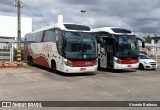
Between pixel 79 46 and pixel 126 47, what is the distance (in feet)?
13.9

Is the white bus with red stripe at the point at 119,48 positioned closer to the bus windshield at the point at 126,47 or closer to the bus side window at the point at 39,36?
the bus windshield at the point at 126,47

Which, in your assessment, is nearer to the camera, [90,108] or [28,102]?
[90,108]

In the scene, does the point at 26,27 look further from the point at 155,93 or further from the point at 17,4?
the point at 155,93

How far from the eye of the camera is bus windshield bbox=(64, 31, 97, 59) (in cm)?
1655

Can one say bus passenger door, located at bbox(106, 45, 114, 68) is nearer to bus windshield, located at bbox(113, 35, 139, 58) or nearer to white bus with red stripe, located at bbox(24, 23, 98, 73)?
bus windshield, located at bbox(113, 35, 139, 58)

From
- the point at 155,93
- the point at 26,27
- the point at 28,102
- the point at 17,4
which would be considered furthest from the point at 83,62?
the point at 26,27

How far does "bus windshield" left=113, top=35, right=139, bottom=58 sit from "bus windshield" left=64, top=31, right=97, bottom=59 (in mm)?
2405

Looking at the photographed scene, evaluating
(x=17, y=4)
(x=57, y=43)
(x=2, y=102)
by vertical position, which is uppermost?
(x=17, y=4)

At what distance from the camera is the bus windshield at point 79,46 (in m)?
16.5

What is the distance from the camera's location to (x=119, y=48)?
19.0m

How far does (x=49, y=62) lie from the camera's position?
19.6 metres

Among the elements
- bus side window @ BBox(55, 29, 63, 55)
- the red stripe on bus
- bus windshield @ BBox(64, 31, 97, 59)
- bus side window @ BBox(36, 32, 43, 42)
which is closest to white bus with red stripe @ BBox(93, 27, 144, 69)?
bus windshield @ BBox(64, 31, 97, 59)

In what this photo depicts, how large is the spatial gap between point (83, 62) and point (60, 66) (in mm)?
1543

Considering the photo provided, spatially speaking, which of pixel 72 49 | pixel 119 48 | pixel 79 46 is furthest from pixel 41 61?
pixel 119 48
